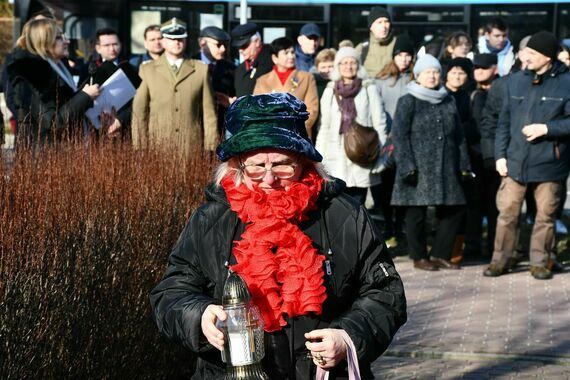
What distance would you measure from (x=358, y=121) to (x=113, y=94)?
2333 mm

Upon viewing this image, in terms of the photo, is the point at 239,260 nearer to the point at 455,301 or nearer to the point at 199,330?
the point at 199,330

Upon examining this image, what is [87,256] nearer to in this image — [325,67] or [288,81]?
[288,81]

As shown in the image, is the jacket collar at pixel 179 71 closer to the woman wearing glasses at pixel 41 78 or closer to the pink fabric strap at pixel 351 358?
the woman wearing glasses at pixel 41 78

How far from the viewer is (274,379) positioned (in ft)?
12.4

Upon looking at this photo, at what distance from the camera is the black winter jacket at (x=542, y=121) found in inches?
378

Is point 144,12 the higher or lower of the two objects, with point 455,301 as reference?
higher

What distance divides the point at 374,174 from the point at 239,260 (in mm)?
7163

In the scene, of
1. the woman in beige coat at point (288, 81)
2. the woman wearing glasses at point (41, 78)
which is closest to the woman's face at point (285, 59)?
the woman in beige coat at point (288, 81)

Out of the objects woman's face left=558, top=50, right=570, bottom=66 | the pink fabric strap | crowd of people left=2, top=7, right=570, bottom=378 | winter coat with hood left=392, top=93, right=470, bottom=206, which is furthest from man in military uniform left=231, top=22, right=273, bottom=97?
the pink fabric strap

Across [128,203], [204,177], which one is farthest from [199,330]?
[204,177]

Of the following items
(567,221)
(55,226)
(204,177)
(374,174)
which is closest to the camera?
(55,226)

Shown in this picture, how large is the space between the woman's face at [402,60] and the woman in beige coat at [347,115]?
854 millimetres

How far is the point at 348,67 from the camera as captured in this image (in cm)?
A: 1060

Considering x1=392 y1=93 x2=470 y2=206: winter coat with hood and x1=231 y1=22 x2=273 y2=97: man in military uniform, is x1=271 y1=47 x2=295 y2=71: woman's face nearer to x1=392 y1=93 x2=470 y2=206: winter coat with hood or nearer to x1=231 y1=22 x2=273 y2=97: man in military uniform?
x1=231 y1=22 x2=273 y2=97: man in military uniform
